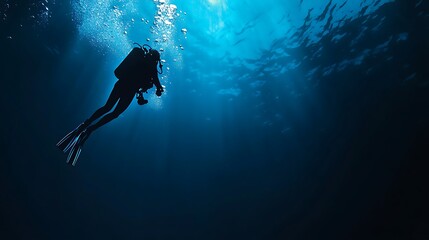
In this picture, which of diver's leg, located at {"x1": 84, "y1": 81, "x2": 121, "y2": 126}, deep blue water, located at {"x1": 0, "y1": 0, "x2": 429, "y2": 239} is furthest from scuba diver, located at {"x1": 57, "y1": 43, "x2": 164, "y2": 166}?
deep blue water, located at {"x1": 0, "y1": 0, "x2": 429, "y2": 239}

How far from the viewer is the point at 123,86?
16.9 feet

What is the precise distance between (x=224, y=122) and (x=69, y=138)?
1427 centimetres

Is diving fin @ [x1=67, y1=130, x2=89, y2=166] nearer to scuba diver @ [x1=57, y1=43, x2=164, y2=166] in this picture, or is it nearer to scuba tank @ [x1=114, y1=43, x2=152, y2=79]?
scuba diver @ [x1=57, y1=43, x2=164, y2=166]

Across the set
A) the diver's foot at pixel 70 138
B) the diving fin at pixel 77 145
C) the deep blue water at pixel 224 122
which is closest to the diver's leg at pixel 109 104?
the diver's foot at pixel 70 138

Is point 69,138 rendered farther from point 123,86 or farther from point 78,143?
point 123,86

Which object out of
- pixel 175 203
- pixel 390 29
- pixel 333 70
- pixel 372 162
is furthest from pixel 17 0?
pixel 372 162

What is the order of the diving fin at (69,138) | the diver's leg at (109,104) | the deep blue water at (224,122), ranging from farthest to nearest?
the deep blue water at (224,122)
the diving fin at (69,138)
the diver's leg at (109,104)

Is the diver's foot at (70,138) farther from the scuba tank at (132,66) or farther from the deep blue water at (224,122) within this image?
the deep blue water at (224,122)

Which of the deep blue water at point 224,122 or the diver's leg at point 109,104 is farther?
the deep blue water at point 224,122

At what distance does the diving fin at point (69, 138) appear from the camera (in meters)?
5.13

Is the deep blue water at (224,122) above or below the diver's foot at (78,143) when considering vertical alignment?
above

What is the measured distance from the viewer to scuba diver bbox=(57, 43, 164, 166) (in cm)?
508

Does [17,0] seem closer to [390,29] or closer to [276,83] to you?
[276,83]

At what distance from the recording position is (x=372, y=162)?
20.2 m
